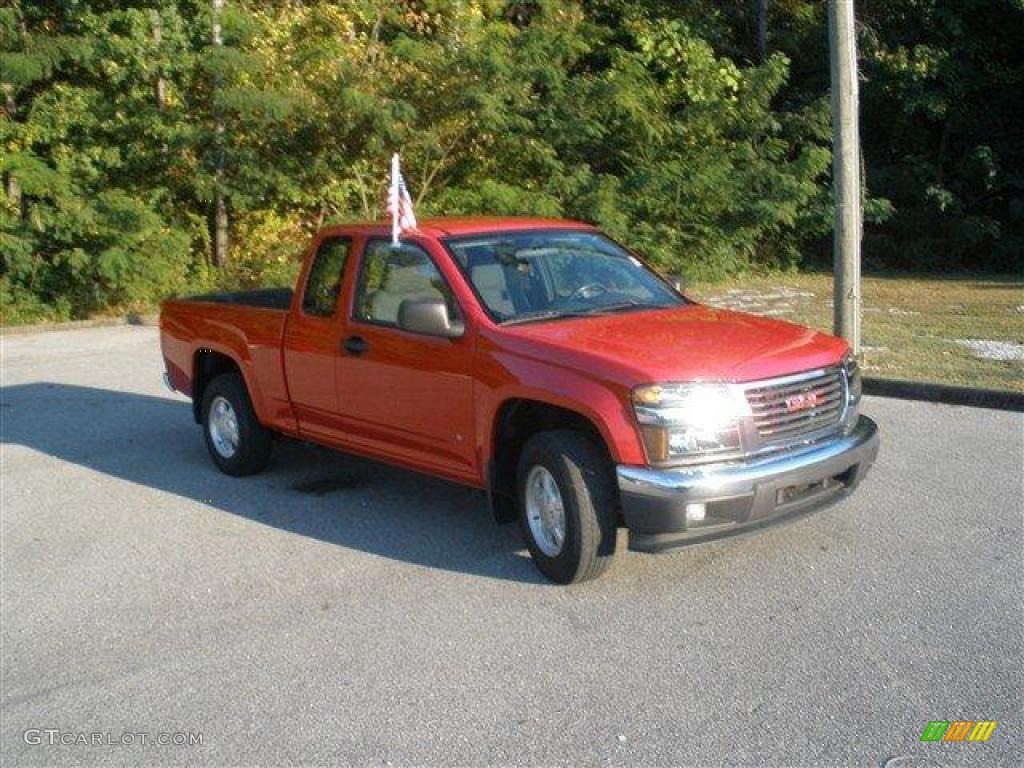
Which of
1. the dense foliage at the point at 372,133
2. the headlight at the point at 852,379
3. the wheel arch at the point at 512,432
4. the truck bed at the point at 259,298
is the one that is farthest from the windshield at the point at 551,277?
the dense foliage at the point at 372,133

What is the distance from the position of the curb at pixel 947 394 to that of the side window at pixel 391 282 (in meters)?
5.10

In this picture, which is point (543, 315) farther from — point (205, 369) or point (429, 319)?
point (205, 369)

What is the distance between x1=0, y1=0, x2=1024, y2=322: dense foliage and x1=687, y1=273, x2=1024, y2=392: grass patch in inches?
47.6

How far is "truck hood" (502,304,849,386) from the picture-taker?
555 cm

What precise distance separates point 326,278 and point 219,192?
472 inches

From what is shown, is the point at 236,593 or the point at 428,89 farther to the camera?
the point at 428,89

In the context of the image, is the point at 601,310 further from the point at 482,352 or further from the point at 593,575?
the point at 593,575

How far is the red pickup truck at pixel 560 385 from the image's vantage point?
18.0ft

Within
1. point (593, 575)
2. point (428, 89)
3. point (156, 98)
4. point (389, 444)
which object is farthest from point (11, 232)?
point (593, 575)

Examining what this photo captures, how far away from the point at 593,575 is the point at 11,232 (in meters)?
14.7

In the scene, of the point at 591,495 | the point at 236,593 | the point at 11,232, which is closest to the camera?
the point at 591,495

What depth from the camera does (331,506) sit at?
7.61 meters

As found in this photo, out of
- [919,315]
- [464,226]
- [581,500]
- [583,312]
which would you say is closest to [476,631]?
[581,500]

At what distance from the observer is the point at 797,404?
19.0 feet
